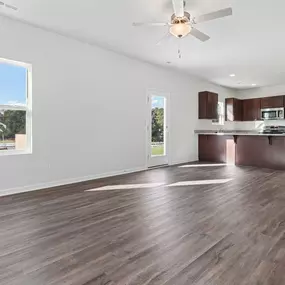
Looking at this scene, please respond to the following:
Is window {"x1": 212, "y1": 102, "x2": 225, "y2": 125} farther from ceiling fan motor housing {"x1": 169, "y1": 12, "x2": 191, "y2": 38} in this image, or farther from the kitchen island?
ceiling fan motor housing {"x1": 169, "y1": 12, "x2": 191, "y2": 38}

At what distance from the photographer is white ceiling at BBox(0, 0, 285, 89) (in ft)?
10.6

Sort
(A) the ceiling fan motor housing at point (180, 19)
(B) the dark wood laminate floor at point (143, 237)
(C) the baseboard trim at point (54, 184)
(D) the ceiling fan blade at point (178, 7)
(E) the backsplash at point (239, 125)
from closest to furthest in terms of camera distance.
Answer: (B) the dark wood laminate floor at point (143, 237) < (D) the ceiling fan blade at point (178, 7) < (A) the ceiling fan motor housing at point (180, 19) < (C) the baseboard trim at point (54, 184) < (E) the backsplash at point (239, 125)

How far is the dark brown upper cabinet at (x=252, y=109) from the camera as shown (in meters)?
9.16

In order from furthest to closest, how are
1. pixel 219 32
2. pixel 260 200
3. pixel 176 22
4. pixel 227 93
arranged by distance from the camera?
pixel 227 93 < pixel 219 32 < pixel 260 200 < pixel 176 22

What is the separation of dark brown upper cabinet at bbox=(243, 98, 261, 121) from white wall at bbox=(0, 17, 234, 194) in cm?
458

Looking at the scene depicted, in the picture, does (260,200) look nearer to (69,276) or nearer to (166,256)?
(166,256)

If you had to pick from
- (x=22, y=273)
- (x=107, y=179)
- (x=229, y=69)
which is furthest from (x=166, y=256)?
(x=229, y=69)

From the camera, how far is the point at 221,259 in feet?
6.26

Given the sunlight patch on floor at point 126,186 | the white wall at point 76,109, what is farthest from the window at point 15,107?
the sunlight patch on floor at point 126,186

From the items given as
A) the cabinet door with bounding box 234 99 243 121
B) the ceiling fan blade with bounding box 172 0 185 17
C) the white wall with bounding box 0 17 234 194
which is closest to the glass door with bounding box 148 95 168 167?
the white wall with bounding box 0 17 234 194

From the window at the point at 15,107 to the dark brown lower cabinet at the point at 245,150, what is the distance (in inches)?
214

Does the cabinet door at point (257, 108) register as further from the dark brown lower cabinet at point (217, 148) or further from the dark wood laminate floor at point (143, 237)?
the dark wood laminate floor at point (143, 237)

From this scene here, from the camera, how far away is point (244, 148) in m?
6.93

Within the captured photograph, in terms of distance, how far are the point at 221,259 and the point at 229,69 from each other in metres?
5.75
